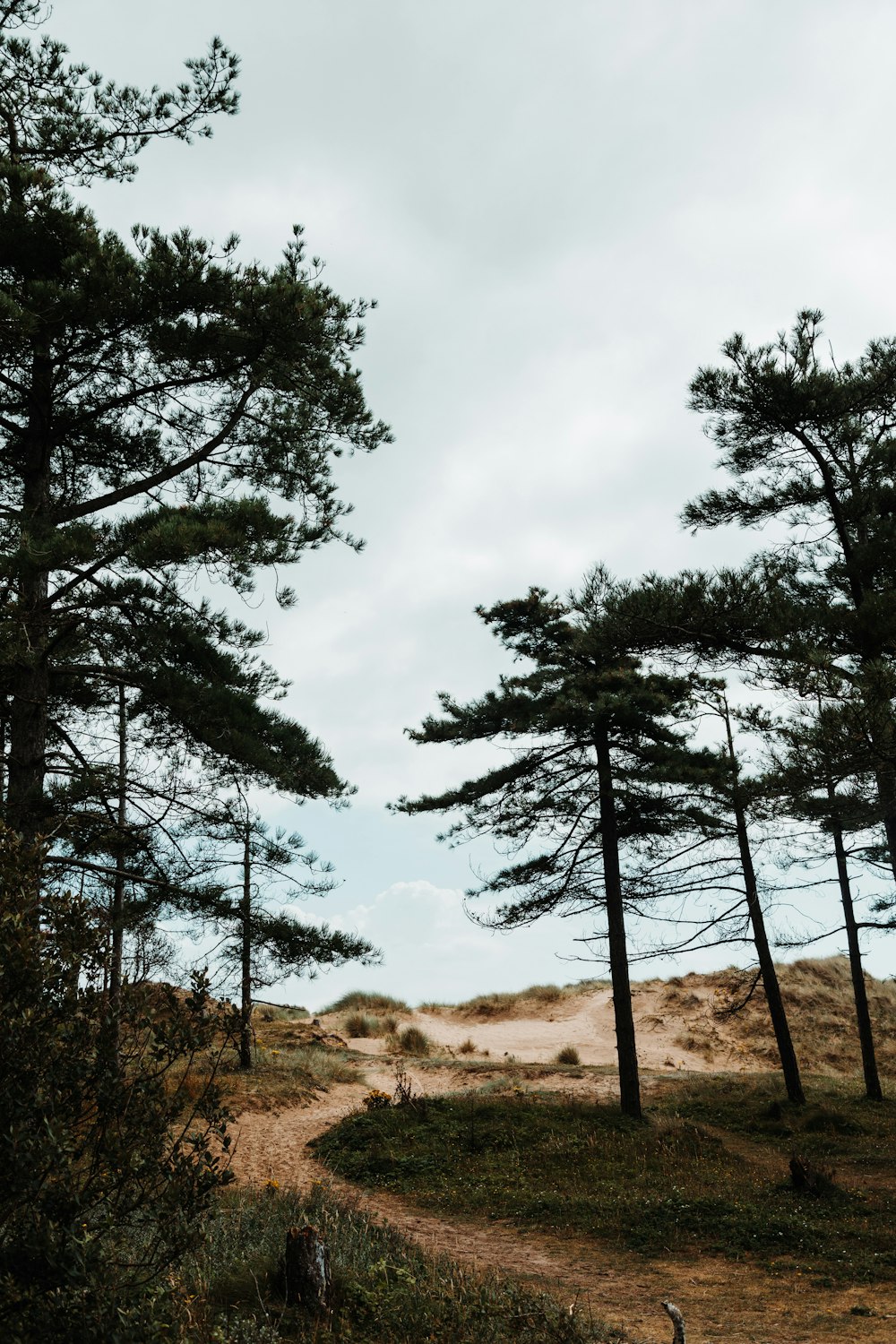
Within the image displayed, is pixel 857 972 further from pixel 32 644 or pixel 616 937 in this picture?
pixel 32 644

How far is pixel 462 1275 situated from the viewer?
24.4 feet

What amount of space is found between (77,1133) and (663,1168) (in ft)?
38.0

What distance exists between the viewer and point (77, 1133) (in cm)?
407

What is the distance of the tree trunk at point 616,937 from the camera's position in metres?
16.2

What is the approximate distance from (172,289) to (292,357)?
148 cm

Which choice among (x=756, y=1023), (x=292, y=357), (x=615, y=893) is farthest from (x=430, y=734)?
(x=756, y=1023)

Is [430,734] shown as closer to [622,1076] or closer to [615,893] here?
[615,893]

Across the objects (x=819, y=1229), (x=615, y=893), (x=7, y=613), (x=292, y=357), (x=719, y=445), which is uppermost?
(x=719, y=445)

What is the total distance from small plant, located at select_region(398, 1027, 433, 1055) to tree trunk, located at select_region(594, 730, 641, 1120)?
10.1 meters

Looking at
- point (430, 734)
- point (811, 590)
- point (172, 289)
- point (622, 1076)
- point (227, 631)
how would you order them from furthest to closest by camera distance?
point (430, 734)
point (622, 1076)
point (811, 590)
point (227, 631)
point (172, 289)

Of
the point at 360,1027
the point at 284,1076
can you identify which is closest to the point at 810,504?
the point at 284,1076

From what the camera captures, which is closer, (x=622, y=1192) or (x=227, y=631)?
(x=227, y=631)

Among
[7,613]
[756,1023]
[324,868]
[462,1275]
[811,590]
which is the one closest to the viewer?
[462,1275]

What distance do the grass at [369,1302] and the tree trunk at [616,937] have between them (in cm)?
858
